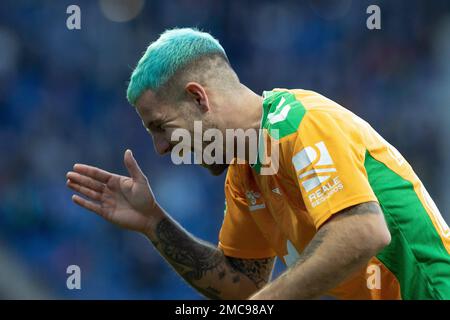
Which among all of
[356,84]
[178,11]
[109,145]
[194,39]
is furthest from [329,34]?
[194,39]

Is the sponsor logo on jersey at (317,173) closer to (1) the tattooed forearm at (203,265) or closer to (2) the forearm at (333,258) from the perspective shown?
(2) the forearm at (333,258)

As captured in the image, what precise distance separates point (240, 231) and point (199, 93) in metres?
0.86

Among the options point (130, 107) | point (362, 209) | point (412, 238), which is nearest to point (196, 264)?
point (412, 238)

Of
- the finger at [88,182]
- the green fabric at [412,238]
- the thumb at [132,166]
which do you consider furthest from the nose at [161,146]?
the green fabric at [412,238]

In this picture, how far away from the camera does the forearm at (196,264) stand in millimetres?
3475

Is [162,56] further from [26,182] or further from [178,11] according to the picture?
[178,11]

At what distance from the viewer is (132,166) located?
3348mm

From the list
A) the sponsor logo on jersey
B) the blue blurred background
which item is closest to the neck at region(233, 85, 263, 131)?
the sponsor logo on jersey

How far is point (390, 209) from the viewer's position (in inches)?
107

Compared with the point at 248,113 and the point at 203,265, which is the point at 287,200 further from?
the point at 203,265

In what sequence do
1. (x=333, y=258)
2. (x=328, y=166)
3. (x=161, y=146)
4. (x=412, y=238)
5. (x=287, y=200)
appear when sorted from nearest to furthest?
1. (x=333, y=258)
2. (x=328, y=166)
3. (x=412, y=238)
4. (x=287, y=200)
5. (x=161, y=146)

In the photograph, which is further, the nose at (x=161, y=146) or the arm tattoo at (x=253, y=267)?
the arm tattoo at (x=253, y=267)

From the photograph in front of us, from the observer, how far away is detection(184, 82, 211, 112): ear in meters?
2.98
